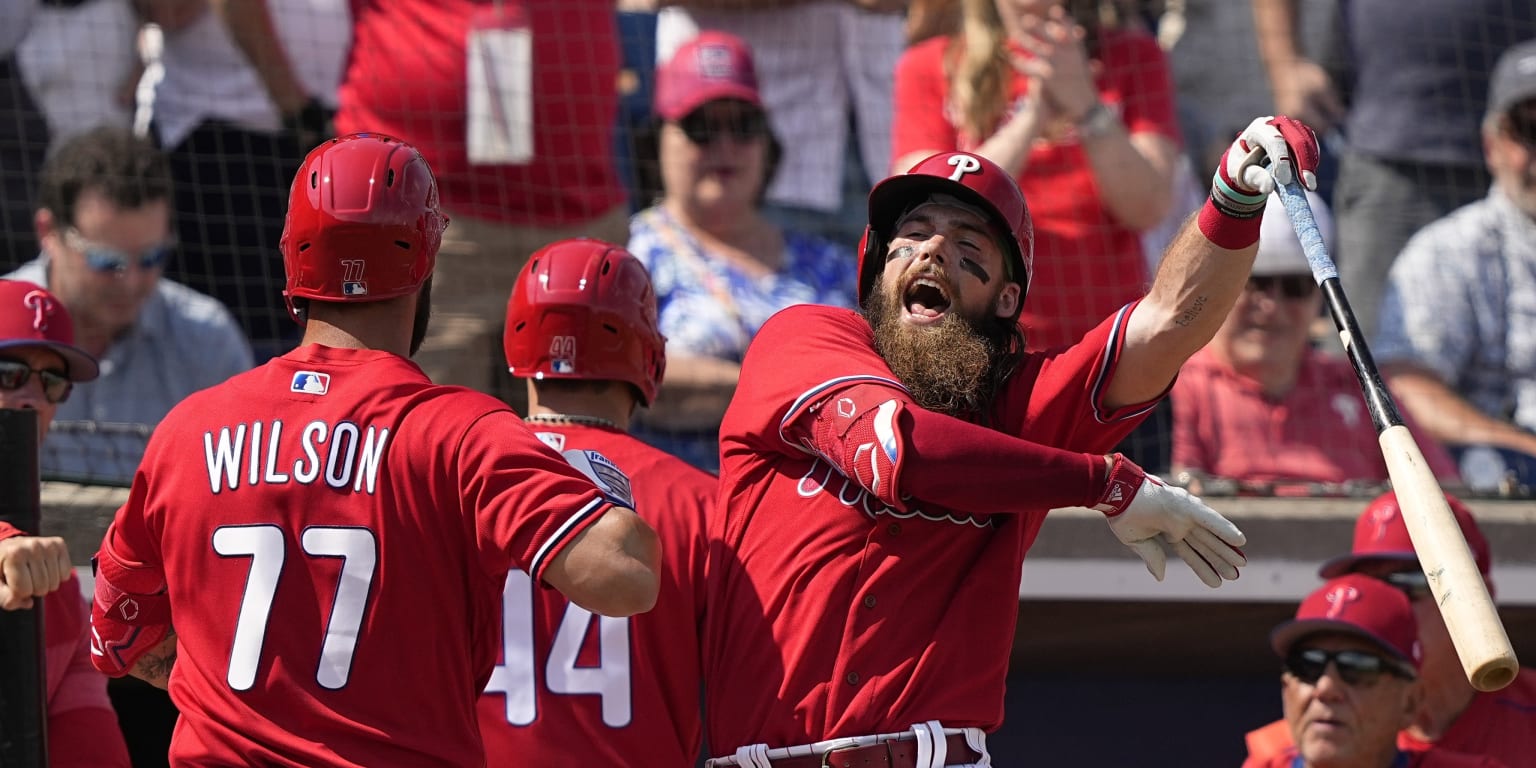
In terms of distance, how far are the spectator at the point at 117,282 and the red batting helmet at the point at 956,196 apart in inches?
119

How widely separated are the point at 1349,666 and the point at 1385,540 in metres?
0.53

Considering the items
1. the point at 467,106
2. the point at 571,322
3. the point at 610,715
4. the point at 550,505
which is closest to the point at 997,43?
the point at 467,106

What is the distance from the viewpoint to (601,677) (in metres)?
3.82

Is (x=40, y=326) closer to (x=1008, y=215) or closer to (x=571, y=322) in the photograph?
(x=571, y=322)

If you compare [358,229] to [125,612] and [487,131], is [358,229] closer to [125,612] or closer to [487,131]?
[125,612]

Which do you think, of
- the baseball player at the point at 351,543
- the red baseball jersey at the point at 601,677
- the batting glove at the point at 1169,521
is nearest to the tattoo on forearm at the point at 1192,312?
the batting glove at the point at 1169,521

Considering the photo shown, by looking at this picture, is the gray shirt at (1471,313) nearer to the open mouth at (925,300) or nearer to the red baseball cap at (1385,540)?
the red baseball cap at (1385,540)

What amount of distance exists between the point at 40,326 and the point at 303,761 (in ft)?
5.64


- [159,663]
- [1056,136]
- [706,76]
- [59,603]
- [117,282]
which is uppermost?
[706,76]

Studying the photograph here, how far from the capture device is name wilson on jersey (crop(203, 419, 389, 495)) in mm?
2994

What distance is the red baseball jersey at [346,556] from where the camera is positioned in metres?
2.97

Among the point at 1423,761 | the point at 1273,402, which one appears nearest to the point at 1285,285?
the point at 1273,402

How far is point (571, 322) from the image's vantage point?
13.5 ft

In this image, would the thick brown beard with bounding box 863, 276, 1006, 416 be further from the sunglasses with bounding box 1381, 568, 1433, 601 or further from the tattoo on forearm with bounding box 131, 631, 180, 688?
the sunglasses with bounding box 1381, 568, 1433, 601
